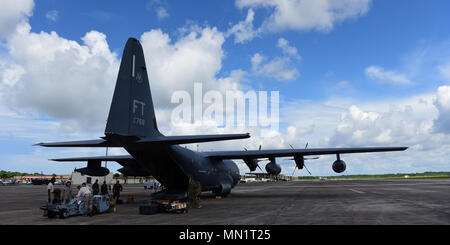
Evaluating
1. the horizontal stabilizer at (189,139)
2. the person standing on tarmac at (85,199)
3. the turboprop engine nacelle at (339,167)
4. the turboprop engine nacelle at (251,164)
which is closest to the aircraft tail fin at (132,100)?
the horizontal stabilizer at (189,139)

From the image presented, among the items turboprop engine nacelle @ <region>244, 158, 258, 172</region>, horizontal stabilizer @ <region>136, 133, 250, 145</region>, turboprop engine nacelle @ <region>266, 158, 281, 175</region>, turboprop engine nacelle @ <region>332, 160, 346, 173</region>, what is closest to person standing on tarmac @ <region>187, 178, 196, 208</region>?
horizontal stabilizer @ <region>136, 133, 250, 145</region>

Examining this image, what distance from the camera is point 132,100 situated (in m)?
14.0

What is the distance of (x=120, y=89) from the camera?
1327 cm

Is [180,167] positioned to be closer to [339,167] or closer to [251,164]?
[251,164]

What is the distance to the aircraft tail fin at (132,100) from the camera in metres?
13.0

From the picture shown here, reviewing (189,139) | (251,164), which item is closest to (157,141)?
(189,139)

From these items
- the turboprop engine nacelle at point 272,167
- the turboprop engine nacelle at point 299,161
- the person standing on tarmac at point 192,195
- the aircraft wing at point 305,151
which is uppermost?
the aircraft wing at point 305,151

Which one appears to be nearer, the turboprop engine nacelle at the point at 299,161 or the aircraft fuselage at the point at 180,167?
the aircraft fuselage at the point at 180,167

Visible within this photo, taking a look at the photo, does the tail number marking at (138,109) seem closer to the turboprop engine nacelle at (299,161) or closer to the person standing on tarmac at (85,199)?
the person standing on tarmac at (85,199)

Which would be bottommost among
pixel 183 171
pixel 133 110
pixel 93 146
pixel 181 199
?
pixel 181 199

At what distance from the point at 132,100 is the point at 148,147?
2.43 m
